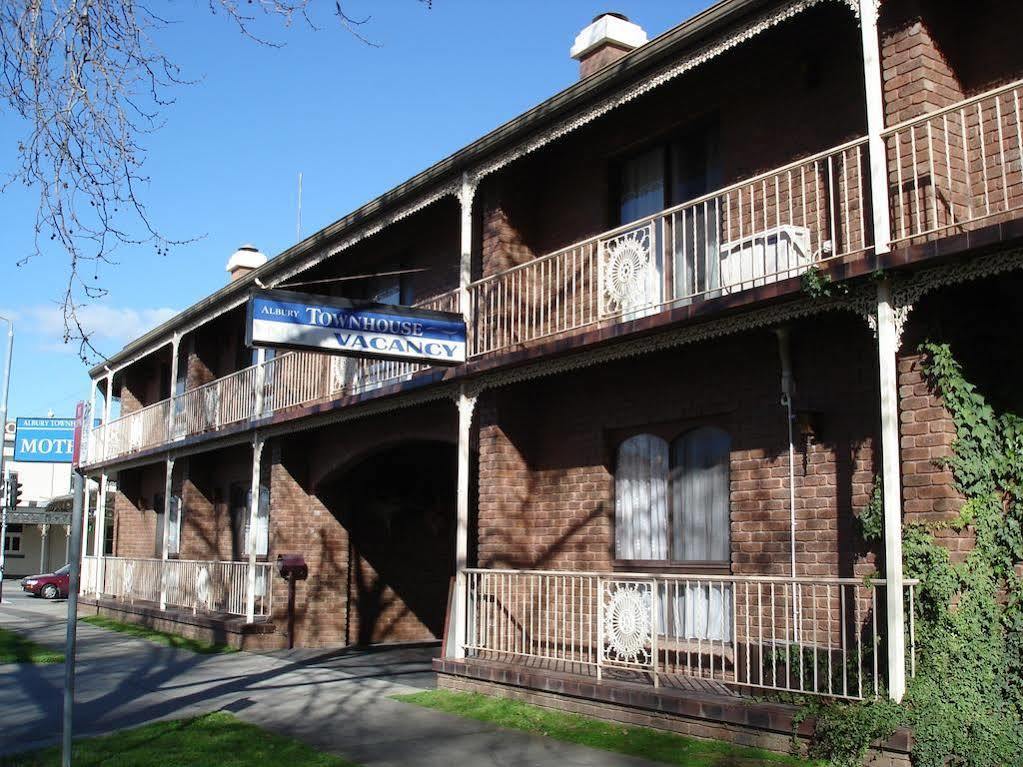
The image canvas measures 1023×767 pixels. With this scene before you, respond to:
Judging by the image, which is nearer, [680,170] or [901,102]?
[901,102]

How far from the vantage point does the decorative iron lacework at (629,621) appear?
32.8ft

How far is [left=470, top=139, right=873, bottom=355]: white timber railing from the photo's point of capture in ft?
31.6

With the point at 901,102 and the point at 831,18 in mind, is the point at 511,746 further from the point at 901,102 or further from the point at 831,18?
the point at 831,18

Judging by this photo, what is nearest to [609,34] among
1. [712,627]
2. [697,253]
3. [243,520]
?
[697,253]

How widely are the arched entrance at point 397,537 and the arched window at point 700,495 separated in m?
7.59

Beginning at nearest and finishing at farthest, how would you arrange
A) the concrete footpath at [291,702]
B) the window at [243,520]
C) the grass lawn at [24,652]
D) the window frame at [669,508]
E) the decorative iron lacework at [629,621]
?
the concrete footpath at [291,702]
the decorative iron lacework at [629,621]
the window frame at [669,508]
the grass lawn at [24,652]
the window at [243,520]

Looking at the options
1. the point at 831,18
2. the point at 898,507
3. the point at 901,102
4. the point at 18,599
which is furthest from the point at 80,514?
the point at 18,599

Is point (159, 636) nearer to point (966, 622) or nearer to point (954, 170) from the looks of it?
point (966, 622)

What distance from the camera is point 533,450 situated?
13523 millimetres

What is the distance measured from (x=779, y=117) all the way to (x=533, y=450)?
16.5ft

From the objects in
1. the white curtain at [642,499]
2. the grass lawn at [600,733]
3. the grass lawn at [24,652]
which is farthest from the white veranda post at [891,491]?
the grass lawn at [24,652]

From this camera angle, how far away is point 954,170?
8891 millimetres

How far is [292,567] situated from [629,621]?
29.3 feet

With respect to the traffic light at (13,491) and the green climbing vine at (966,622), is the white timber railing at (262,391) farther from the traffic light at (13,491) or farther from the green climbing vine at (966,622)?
the green climbing vine at (966,622)
